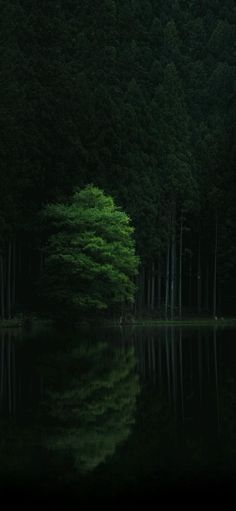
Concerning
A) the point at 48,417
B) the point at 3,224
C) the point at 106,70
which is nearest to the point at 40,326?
the point at 3,224

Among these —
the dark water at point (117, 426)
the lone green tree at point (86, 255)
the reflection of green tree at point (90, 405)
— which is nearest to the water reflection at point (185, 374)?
the dark water at point (117, 426)

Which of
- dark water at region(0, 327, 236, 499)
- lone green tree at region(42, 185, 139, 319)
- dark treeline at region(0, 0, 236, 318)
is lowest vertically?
dark water at region(0, 327, 236, 499)

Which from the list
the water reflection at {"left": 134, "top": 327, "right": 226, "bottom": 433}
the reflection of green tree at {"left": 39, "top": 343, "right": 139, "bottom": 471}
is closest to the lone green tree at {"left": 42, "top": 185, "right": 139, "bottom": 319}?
the water reflection at {"left": 134, "top": 327, "right": 226, "bottom": 433}

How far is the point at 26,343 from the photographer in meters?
36.4

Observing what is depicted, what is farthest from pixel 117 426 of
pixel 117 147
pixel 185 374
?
pixel 117 147

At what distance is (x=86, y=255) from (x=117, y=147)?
10.8 metres

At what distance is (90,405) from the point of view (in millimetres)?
16453

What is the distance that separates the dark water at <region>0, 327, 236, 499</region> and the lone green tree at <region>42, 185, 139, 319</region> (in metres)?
29.5

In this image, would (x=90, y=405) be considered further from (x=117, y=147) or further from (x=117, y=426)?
(x=117, y=147)

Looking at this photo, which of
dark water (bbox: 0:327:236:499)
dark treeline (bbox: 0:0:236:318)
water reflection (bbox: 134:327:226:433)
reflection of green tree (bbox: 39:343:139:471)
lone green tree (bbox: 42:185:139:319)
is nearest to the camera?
dark water (bbox: 0:327:236:499)

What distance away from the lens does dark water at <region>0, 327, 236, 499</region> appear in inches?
393

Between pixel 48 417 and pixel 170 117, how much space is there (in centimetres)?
5795

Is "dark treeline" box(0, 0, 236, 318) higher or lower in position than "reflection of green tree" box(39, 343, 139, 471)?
higher

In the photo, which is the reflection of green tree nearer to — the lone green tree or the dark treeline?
the lone green tree
